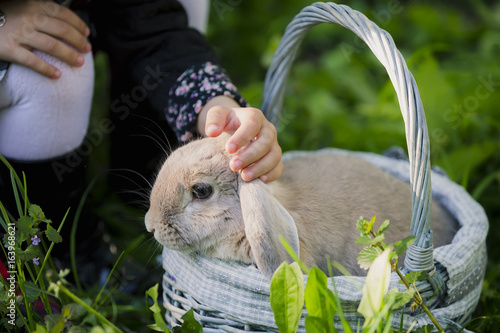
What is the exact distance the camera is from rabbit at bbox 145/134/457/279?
113 cm

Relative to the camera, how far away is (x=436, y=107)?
7.24ft

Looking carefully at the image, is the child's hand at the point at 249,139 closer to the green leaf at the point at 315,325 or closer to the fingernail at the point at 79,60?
the green leaf at the point at 315,325

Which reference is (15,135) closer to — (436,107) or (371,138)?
(371,138)

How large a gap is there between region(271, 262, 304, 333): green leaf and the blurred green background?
0.68 meters

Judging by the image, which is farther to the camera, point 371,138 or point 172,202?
point 371,138

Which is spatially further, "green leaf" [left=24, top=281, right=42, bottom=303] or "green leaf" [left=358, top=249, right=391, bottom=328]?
"green leaf" [left=24, top=281, right=42, bottom=303]

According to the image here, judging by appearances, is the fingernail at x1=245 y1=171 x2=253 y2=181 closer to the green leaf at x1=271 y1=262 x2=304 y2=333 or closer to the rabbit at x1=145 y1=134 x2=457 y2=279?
the rabbit at x1=145 y1=134 x2=457 y2=279

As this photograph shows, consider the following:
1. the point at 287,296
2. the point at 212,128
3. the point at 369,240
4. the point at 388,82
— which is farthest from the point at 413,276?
the point at 388,82

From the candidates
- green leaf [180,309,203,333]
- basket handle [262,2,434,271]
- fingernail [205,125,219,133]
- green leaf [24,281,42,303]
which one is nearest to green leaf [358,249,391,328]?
basket handle [262,2,434,271]

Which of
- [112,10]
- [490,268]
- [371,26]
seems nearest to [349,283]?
[371,26]

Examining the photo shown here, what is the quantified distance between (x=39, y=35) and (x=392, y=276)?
1140 millimetres

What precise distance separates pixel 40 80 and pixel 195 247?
26.0 inches

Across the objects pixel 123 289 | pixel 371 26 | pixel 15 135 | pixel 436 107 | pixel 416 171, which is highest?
pixel 371 26

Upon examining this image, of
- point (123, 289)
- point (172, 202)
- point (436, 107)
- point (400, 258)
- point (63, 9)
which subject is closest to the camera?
point (172, 202)
